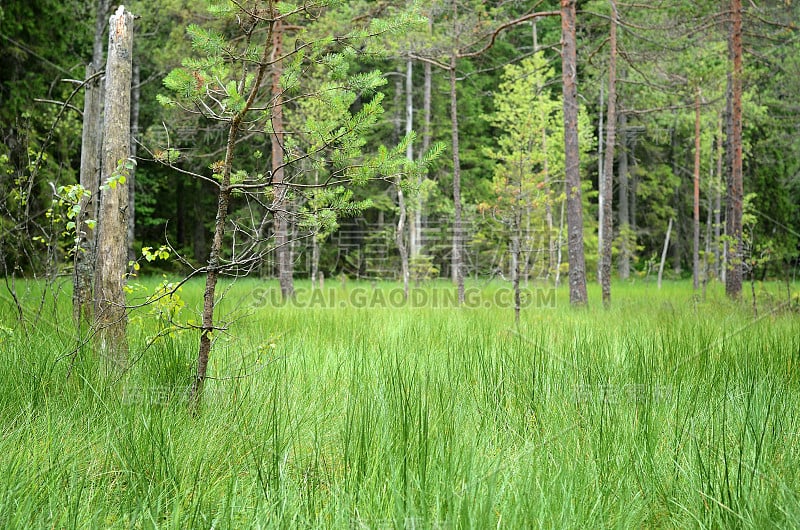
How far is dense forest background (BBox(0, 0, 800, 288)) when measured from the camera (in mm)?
9711

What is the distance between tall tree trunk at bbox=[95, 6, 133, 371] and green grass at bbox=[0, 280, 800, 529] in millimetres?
267

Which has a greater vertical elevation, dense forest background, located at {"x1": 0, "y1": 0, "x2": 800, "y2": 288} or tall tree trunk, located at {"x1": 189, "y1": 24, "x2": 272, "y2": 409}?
dense forest background, located at {"x1": 0, "y1": 0, "x2": 800, "y2": 288}

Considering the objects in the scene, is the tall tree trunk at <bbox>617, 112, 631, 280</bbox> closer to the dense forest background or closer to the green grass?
the dense forest background

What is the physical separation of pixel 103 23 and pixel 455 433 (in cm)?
1570

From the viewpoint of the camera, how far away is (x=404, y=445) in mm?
2598

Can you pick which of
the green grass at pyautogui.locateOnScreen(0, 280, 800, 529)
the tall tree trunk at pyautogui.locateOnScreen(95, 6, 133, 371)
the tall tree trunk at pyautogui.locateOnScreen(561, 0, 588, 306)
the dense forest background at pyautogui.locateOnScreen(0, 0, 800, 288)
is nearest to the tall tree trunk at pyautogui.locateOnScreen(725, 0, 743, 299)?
the dense forest background at pyautogui.locateOnScreen(0, 0, 800, 288)

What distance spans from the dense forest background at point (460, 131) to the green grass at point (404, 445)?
0.95 m

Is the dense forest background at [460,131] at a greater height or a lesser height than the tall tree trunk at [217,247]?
greater

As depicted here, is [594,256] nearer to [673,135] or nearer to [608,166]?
[673,135]

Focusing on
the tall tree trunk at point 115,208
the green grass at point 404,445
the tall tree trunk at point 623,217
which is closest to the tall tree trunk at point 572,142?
the green grass at point 404,445

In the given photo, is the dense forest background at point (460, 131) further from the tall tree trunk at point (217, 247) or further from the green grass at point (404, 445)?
the green grass at point (404, 445)

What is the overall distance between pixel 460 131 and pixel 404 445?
28.0m

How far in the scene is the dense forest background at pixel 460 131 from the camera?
9.71 m

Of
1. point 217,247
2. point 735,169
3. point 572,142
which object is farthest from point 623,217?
point 217,247
